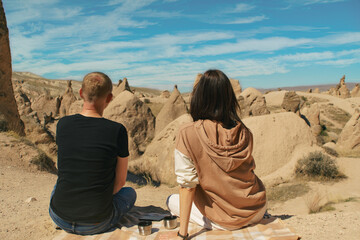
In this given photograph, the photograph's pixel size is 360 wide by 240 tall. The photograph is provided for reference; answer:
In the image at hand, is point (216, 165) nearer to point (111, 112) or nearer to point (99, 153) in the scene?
point (99, 153)

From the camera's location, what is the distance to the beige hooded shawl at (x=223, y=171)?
2.38 metres

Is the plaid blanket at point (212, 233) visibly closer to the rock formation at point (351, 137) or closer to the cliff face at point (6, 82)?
the cliff face at point (6, 82)

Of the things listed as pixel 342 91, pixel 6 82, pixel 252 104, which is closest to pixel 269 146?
pixel 252 104

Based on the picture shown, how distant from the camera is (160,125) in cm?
1134

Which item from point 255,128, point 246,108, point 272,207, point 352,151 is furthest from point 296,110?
point 272,207

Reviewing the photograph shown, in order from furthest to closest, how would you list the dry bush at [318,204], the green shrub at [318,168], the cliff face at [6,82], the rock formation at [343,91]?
the rock formation at [343,91] → the cliff face at [6,82] → the green shrub at [318,168] → the dry bush at [318,204]

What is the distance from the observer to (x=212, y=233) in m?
2.57

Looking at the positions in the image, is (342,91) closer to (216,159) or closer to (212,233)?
(212,233)

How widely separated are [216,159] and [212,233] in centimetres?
67

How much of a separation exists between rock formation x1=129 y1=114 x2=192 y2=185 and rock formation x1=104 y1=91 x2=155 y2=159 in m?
2.53

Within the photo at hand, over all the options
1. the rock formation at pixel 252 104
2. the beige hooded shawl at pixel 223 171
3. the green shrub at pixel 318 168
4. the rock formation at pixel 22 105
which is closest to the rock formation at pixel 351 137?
the rock formation at pixel 252 104

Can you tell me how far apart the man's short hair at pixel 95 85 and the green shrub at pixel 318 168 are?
5111 millimetres

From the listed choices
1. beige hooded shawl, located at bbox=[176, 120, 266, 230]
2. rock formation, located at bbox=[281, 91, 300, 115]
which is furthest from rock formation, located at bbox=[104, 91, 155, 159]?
beige hooded shawl, located at bbox=[176, 120, 266, 230]

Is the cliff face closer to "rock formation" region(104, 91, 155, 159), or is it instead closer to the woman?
"rock formation" region(104, 91, 155, 159)
